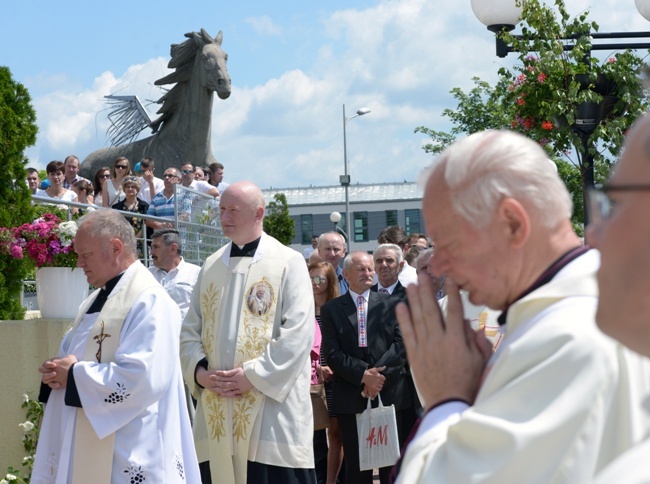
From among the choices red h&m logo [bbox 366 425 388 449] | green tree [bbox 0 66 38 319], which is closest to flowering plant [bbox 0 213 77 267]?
green tree [bbox 0 66 38 319]

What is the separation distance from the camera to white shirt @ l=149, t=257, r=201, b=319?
9.75 metres

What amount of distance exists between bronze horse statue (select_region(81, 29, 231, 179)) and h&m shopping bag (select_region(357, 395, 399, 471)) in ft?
26.9

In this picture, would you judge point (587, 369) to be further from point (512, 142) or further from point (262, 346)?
point (262, 346)

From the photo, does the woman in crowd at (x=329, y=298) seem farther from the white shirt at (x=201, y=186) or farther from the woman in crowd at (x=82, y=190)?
the white shirt at (x=201, y=186)

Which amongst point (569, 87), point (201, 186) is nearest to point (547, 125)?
point (569, 87)

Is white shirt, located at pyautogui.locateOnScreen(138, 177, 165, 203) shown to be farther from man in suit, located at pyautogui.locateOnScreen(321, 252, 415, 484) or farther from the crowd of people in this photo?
man in suit, located at pyautogui.locateOnScreen(321, 252, 415, 484)

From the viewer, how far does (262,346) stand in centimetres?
698

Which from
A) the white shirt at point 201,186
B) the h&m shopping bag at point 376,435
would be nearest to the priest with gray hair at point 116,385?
the h&m shopping bag at point 376,435

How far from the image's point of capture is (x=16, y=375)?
789 cm

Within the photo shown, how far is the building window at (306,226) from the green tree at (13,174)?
214 ft

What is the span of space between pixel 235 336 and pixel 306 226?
67.4 m

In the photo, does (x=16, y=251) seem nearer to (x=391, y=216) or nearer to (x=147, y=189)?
(x=147, y=189)

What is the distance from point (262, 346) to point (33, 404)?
79.7 inches

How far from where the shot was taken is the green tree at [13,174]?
27.2 ft
